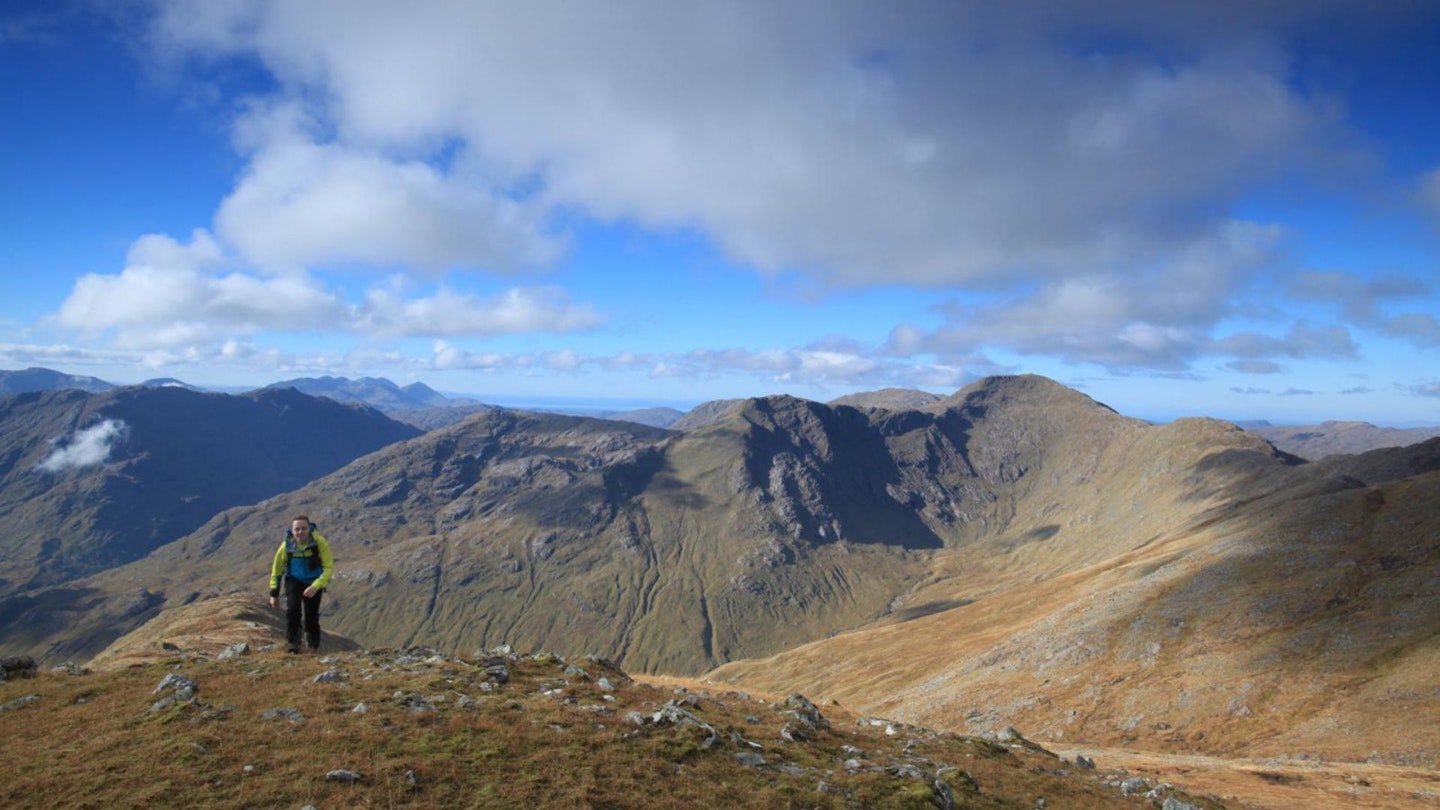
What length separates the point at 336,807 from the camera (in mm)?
15680

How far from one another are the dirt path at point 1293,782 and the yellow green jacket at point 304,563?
43.5m

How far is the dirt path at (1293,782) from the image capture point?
3788cm

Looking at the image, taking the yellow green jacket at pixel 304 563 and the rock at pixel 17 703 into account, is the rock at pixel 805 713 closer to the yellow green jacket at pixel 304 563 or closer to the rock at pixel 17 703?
the yellow green jacket at pixel 304 563

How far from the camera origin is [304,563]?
28.3 meters

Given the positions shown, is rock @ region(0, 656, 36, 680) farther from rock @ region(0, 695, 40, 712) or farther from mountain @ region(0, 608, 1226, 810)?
rock @ region(0, 695, 40, 712)

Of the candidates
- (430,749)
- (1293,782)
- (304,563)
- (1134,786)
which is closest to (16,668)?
(304,563)

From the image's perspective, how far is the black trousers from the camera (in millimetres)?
28719

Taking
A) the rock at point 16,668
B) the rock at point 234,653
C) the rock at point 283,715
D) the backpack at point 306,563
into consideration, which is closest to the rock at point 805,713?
the rock at point 283,715

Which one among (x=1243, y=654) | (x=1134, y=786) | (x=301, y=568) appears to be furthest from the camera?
(x=1243, y=654)

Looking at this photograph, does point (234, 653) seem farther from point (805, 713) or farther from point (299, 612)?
point (805, 713)

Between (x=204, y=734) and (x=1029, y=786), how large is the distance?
29.9m

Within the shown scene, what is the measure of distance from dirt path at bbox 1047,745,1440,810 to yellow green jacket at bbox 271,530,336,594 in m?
43.5

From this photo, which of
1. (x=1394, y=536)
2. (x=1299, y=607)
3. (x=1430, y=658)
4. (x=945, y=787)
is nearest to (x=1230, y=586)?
(x=1299, y=607)

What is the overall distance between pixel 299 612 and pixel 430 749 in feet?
48.9
